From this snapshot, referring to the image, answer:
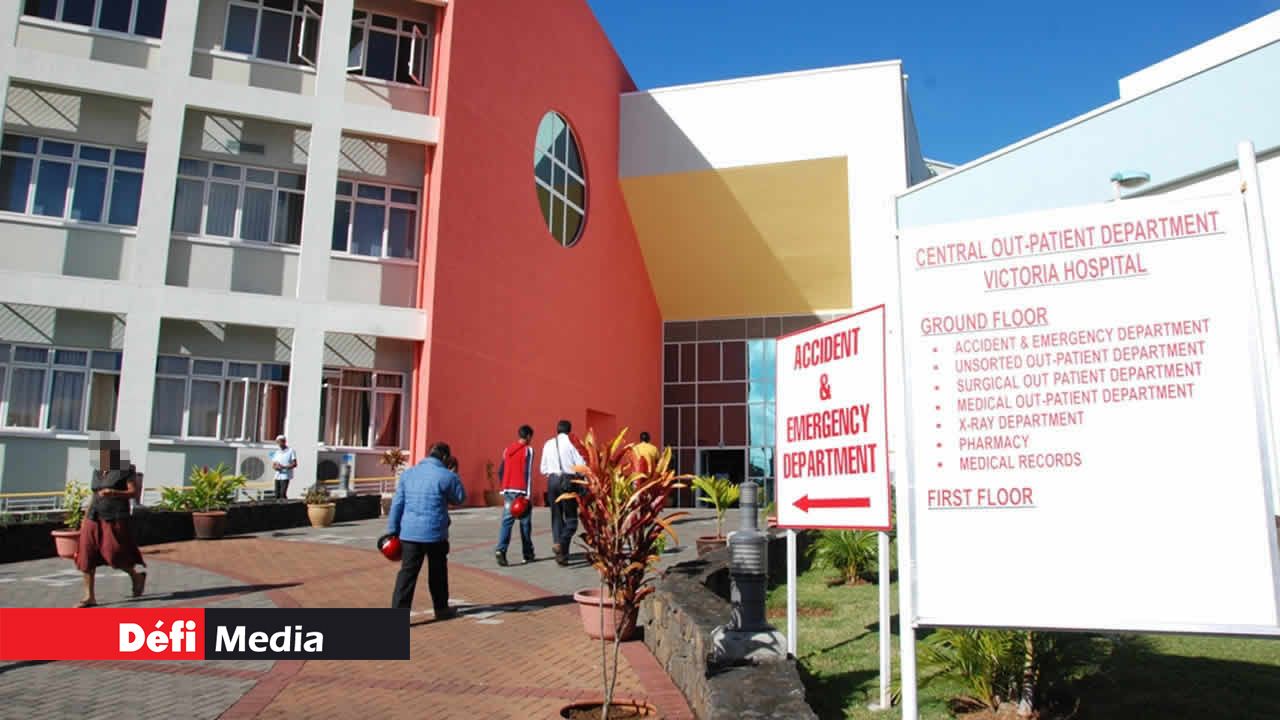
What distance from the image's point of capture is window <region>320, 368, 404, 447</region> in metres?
19.3

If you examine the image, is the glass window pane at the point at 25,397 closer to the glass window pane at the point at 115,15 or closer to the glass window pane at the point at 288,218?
the glass window pane at the point at 288,218

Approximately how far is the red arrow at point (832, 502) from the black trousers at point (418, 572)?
3.59 meters

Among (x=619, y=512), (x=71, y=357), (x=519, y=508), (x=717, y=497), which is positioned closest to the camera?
(x=619, y=512)

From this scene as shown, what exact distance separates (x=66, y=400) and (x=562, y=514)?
11898 millimetres

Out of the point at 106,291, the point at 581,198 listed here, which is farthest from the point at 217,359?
the point at 581,198

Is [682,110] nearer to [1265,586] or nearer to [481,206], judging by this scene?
[481,206]

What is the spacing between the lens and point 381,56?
2053 centimetres

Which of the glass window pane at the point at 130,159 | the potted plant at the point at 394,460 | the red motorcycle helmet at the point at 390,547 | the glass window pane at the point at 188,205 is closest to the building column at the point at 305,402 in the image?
the potted plant at the point at 394,460

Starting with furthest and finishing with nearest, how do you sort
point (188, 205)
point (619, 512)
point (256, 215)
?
point (256, 215) → point (188, 205) → point (619, 512)

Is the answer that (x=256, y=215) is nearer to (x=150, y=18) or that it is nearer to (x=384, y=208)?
(x=384, y=208)

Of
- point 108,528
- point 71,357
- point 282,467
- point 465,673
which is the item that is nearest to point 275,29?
point 71,357

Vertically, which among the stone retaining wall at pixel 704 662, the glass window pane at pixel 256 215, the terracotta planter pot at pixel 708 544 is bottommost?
the stone retaining wall at pixel 704 662

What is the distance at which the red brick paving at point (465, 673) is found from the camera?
17.5ft

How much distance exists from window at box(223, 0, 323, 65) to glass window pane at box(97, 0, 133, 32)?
6.06 feet
